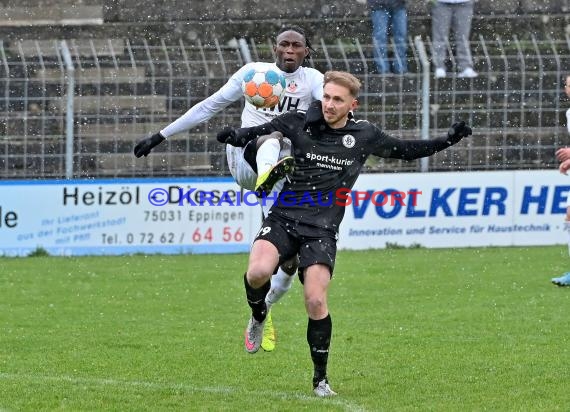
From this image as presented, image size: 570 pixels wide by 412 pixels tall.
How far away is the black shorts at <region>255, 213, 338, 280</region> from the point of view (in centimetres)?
807

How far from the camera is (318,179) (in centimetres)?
823

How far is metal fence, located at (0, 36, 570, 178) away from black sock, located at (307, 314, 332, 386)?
32.8 feet

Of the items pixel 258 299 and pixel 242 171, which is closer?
pixel 258 299

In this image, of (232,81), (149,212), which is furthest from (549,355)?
(149,212)

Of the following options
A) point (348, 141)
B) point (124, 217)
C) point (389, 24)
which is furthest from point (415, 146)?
point (389, 24)

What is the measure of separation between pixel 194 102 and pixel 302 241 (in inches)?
399

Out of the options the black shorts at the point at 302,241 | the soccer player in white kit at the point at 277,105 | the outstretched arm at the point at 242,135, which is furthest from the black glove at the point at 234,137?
the soccer player in white kit at the point at 277,105

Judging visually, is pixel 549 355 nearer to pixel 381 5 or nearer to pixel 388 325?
pixel 388 325

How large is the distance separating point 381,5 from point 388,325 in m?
9.38

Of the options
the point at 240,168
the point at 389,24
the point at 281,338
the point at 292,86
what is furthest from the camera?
the point at 389,24

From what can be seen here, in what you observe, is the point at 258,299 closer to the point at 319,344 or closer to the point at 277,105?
the point at 319,344

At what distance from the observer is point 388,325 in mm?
11102

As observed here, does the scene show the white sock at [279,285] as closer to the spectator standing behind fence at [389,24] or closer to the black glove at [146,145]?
the black glove at [146,145]

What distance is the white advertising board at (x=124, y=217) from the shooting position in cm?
1702
